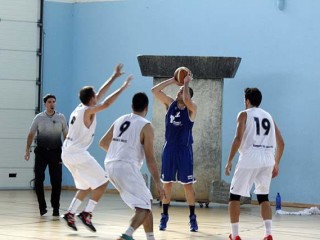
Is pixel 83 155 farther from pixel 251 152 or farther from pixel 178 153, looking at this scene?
pixel 251 152

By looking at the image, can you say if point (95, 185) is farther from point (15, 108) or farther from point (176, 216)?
point (15, 108)

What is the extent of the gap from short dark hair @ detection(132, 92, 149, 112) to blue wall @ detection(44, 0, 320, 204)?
8985 mm

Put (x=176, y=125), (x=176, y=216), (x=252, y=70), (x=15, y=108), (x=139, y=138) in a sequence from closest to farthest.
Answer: (x=139, y=138)
(x=176, y=125)
(x=176, y=216)
(x=252, y=70)
(x=15, y=108)

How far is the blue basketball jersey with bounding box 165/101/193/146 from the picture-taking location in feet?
46.6

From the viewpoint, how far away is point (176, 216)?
1677cm

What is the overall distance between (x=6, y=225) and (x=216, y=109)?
240 inches

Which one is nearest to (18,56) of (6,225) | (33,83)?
(33,83)

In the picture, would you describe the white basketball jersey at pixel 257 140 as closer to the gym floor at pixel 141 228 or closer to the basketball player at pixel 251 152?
the basketball player at pixel 251 152

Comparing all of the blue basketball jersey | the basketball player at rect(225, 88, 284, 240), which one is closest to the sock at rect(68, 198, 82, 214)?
the blue basketball jersey

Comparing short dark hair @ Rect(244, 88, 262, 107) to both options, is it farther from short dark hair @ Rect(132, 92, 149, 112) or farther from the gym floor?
the gym floor

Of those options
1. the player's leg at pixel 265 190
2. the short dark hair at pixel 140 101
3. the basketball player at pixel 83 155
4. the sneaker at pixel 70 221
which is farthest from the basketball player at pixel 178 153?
the short dark hair at pixel 140 101

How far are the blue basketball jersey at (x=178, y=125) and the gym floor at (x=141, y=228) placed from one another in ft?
4.49

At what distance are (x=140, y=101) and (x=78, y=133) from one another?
2.94 m

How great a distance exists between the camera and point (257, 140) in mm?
12289
